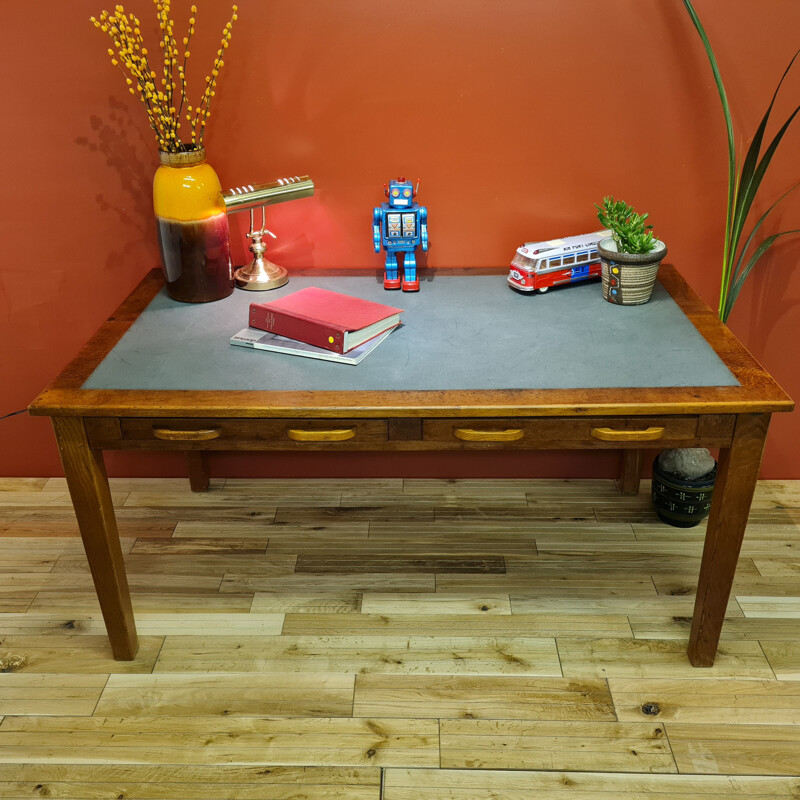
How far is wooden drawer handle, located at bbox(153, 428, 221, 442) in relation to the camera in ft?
6.04

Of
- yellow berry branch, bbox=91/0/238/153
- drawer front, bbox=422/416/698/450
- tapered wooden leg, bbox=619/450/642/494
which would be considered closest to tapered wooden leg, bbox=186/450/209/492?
yellow berry branch, bbox=91/0/238/153

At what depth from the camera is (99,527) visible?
199 centimetres

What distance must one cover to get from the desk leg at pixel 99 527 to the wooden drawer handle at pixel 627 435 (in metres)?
1.13

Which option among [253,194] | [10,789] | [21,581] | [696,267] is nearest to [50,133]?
[253,194]

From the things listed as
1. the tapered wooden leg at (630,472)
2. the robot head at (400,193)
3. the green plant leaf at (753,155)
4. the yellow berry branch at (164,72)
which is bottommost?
the tapered wooden leg at (630,472)

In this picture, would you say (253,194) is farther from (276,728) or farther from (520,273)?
(276,728)

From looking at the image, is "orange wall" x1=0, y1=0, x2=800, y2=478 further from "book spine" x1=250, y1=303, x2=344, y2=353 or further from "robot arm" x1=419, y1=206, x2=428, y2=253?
"book spine" x1=250, y1=303, x2=344, y2=353

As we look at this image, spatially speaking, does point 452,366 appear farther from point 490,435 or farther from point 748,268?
point 748,268

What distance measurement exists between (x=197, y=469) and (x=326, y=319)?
1.03 metres

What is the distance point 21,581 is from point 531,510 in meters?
1.56

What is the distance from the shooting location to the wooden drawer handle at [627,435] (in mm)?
1811

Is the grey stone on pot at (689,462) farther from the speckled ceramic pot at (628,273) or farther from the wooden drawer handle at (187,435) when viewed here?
the wooden drawer handle at (187,435)

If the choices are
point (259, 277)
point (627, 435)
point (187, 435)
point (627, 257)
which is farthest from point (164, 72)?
point (627, 435)

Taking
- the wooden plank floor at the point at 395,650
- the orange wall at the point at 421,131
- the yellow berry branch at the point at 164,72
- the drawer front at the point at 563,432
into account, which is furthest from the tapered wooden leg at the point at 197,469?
the drawer front at the point at 563,432
